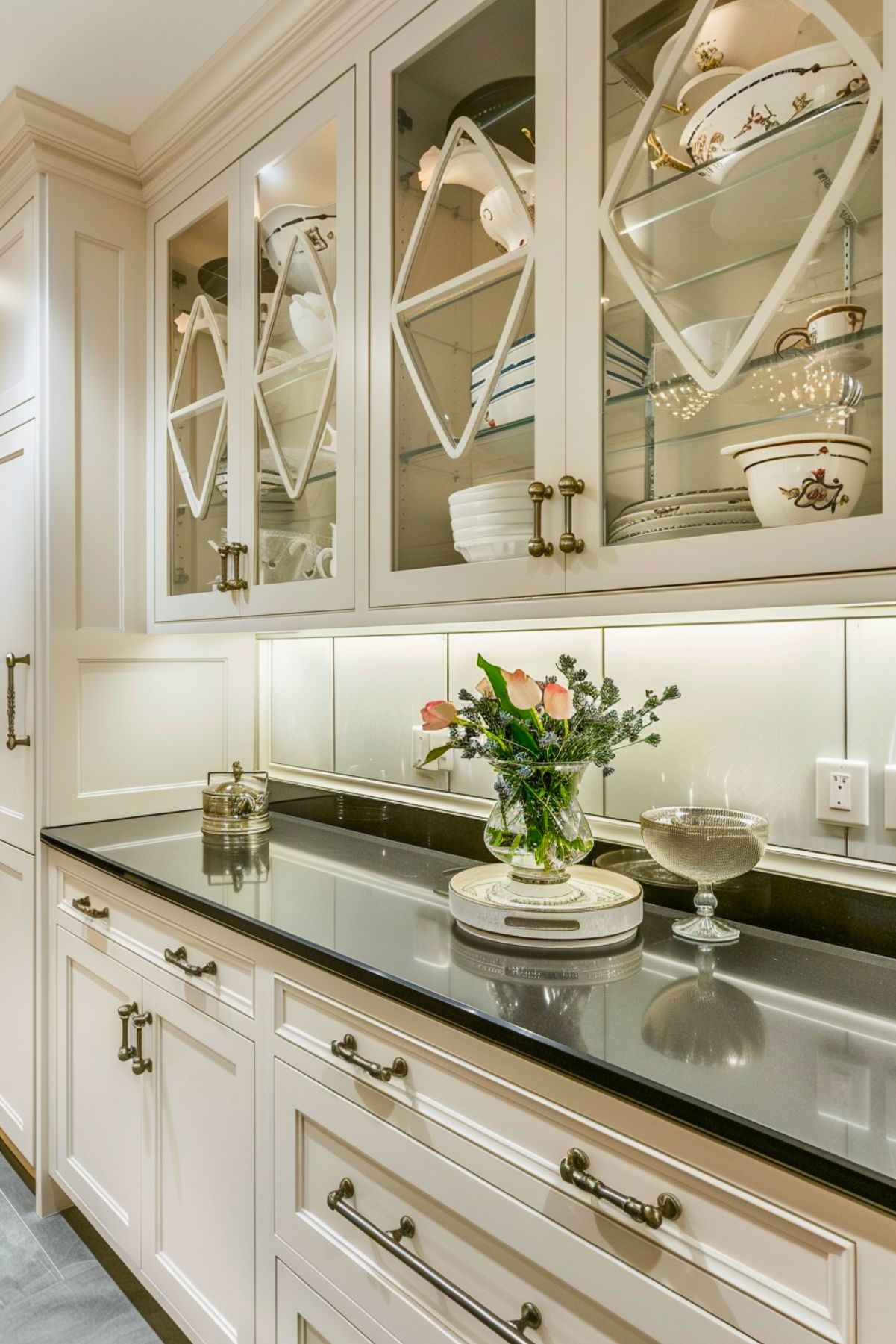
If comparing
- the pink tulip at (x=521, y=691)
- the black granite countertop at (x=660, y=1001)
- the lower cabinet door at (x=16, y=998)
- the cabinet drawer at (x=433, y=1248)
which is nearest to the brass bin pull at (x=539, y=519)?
the pink tulip at (x=521, y=691)

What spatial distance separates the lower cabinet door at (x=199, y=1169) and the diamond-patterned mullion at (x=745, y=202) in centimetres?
117

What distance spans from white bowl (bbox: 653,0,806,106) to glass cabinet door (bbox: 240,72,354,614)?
630 mm

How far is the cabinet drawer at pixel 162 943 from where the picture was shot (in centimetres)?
136

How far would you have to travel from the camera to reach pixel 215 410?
1853mm

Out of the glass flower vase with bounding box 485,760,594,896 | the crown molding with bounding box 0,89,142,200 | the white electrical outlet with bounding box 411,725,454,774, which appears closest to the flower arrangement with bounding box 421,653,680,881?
the glass flower vase with bounding box 485,760,594,896

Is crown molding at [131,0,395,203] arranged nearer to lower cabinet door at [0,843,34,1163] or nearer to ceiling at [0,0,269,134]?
ceiling at [0,0,269,134]

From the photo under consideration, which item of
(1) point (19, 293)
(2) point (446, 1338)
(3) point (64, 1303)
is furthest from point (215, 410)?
(3) point (64, 1303)

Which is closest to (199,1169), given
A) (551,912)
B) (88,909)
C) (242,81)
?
(88,909)

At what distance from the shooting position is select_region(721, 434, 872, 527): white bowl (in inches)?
35.9

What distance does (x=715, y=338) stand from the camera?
102 centimetres

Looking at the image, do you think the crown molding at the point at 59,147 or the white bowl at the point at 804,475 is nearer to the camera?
the white bowl at the point at 804,475

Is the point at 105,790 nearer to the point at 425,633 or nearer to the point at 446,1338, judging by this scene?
the point at 425,633

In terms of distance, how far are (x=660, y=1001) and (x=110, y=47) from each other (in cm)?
198

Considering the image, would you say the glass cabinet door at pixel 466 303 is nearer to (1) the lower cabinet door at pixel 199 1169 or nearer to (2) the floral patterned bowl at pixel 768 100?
(2) the floral patterned bowl at pixel 768 100
